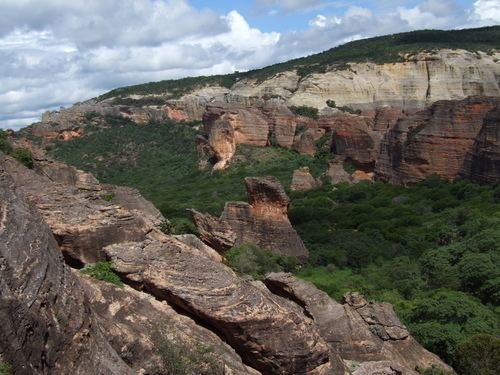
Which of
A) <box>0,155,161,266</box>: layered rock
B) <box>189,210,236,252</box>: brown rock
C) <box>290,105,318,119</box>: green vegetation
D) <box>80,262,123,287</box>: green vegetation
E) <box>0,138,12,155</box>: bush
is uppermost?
<box>0,138,12,155</box>: bush

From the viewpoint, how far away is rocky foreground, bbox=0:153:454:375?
7.36 metres

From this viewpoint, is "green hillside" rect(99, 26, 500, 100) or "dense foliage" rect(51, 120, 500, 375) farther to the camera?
"green hillside" rect(99, 26, 500, 100)

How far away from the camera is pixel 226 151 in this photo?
66312 mm

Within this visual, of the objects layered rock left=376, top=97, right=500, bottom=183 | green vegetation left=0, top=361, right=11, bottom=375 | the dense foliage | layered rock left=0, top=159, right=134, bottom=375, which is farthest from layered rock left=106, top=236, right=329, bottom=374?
layered rock left=376, top=97, right=500, bottom=183

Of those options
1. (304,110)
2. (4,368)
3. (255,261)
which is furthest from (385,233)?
(304,110)

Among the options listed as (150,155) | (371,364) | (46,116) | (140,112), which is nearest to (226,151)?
(150,155)

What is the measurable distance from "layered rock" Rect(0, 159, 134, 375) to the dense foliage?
39.7 feet

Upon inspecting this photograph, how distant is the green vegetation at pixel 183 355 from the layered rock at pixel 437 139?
41.0 meters

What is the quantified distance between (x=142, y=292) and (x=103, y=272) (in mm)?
780

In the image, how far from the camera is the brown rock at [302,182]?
54.7 meters

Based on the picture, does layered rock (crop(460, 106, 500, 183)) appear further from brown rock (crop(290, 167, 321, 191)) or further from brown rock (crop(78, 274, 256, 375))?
brown rock (crop(78, 274, 256, 375))

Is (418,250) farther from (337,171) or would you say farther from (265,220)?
(337,171)

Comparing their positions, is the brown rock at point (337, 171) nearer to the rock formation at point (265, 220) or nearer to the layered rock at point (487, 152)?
the layered rock at point (487, 152)

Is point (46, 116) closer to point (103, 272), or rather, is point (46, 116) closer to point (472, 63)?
point (472, 63)
